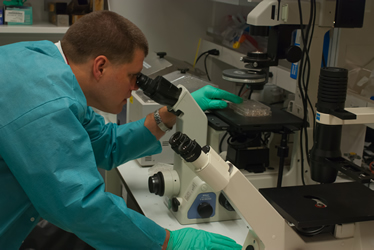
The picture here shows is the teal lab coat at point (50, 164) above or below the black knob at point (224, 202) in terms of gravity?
above

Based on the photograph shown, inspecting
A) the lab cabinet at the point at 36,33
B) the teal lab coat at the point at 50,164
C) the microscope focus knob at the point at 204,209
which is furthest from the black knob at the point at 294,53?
the lab cabinet at the point at 36,33

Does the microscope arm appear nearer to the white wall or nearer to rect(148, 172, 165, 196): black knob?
rect(148, 172, 165, 196): black knob

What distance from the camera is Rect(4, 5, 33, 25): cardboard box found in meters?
2.45

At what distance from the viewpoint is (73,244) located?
1450 millimetres

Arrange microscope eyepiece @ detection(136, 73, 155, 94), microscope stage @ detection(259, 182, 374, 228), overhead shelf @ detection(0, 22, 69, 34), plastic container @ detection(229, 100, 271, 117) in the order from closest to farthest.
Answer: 1. microscope stage @ detection(259, 182, 374, 228)
2. microscope eyepiece @ detection(136, 73, 155, 94)
3. plastic container @ detection(229, 100, 271, 117)
4. overhead shelf @ detection(0, 22, 69, 34)

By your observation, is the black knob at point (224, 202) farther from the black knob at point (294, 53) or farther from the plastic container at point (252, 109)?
the black knob at point (294, 53)

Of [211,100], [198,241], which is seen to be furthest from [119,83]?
[198,241]

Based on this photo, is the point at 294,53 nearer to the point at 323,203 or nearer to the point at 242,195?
the point at 323,203

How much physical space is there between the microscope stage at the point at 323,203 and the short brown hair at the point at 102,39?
0.58 meters

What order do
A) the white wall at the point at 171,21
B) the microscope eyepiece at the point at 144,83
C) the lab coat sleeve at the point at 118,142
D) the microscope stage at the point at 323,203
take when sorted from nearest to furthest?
the microscope stage at the point at 323,203 < the microscope eyepiece at the point at 144,83 < the lab coat sleeve at the point at 118,142 < the white wall at the point at 171,21

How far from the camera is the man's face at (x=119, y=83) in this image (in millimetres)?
1252

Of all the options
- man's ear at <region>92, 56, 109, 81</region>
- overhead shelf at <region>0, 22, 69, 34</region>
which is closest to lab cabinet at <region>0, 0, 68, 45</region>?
overhead shelf at <region>0, 22, 69, 34</region>

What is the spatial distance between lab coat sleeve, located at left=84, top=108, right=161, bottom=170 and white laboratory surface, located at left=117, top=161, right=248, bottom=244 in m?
0.13

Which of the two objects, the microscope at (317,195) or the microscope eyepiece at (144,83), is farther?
the microscope eyepiece at (144,83)
